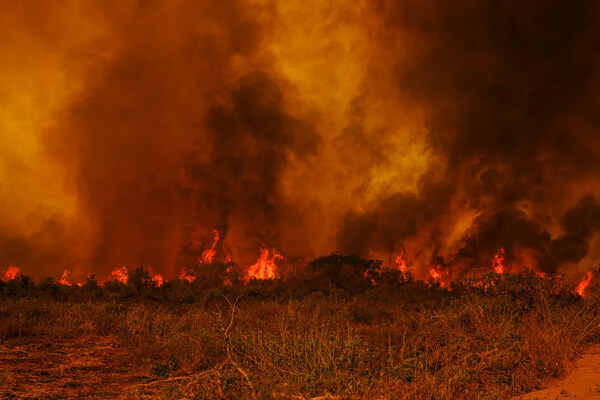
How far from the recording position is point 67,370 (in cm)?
857

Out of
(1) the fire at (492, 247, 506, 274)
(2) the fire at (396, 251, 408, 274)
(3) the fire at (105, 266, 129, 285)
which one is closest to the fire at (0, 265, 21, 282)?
(3) the fire at (105, 266, 129, 285)

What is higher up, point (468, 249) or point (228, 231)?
point (228, 231)

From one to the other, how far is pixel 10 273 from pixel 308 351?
21223 millimetres

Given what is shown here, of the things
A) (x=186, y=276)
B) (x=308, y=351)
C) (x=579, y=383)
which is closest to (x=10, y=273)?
(x=186, y=276)

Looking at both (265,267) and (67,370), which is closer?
(67,370)

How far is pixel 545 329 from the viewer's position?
8695mm

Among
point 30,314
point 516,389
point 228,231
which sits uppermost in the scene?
point 228,231

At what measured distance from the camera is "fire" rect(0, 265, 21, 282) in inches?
845

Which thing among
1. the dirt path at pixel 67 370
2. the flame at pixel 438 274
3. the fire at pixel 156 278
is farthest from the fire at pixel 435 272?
the dirt path at pixel 67 370

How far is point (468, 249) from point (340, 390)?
23.6 meters

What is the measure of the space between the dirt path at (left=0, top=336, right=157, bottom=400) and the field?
0.02m

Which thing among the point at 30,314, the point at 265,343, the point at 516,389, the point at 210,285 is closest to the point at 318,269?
the point at 210,285

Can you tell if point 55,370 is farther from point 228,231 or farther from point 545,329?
Answer: point 228,231

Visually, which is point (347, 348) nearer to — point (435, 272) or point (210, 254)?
point (210, 254)
